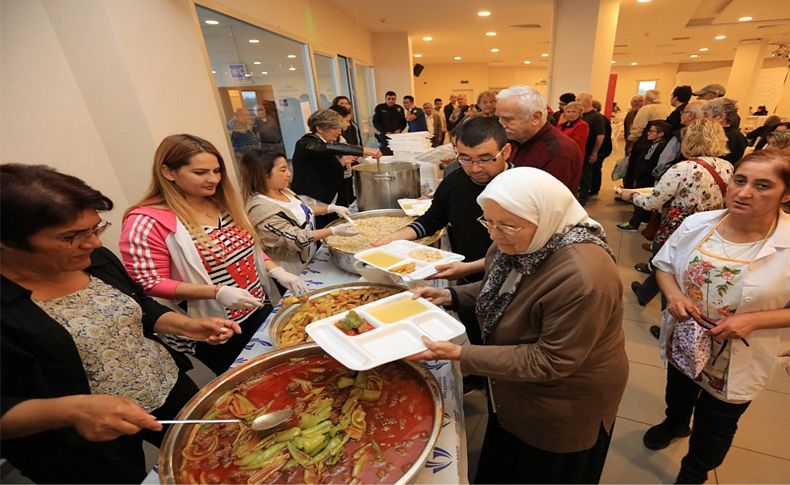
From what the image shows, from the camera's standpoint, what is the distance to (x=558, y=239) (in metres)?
0.92

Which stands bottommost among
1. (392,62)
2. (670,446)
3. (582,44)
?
(670,446)

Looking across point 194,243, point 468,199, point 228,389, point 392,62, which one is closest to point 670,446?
point 468,199

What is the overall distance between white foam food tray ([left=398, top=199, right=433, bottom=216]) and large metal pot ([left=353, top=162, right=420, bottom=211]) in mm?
90

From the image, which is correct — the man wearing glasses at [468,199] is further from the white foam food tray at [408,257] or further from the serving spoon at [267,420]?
the serving spoon at [267,420]

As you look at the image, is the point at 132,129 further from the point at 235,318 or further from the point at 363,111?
the point at 363,111

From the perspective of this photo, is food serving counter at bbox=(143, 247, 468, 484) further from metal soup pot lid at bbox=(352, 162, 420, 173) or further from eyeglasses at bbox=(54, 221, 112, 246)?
metal soup pot lid at bbox=(352, 162, 420, 173)

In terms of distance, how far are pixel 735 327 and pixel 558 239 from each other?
31.9 inches

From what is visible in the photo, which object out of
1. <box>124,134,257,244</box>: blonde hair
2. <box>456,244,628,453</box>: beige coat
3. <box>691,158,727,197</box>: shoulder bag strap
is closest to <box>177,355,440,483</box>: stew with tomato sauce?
<box>456,244,628,453</box>: beige coat

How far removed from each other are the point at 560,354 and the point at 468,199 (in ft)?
3.29

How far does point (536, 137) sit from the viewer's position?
7.11 feet

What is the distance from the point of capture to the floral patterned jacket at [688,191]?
2205mm

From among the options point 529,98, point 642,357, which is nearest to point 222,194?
point 529,98

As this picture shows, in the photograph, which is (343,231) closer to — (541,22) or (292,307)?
(292,307)

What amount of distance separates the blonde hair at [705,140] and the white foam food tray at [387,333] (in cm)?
228
